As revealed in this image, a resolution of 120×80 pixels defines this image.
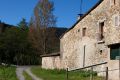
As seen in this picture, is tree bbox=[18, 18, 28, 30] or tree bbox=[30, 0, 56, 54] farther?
tree bbox=[18, 18, 28, 30]

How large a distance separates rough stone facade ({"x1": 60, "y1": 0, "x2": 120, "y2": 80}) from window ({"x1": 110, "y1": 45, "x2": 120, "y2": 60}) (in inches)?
16.5

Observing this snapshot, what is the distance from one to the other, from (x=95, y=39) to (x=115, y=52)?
8700mm

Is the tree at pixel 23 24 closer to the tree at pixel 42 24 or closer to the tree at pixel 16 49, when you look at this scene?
the tree at pixel 16 49

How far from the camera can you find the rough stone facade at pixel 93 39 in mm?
28875

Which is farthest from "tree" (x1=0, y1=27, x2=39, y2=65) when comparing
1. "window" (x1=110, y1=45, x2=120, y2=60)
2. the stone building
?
"window" (x1=110, y1=45, x2=120, y2=60)

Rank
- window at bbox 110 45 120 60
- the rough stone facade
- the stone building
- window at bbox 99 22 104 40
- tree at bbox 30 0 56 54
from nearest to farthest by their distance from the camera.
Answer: window at bbox 110 45 120 60 < the stone building < the rough stone facade < window at bbox 99 22 104 40 < tree at bbox 30 0 56 54

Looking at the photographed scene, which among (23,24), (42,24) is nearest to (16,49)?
(42,24)

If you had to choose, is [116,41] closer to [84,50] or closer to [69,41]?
[84,50]

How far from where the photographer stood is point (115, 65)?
82.1 ft

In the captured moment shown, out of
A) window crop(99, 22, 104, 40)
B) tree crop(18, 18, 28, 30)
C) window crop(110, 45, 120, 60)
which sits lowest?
window crop(110, 45, 120, 60)

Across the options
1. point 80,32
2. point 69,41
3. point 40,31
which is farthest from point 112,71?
point 40,31

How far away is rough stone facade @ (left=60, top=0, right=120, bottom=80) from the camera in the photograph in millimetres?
28875

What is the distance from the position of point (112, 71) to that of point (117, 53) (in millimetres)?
1364

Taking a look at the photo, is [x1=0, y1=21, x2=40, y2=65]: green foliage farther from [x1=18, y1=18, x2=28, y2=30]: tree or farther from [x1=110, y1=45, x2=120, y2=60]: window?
[x1=110, y1=45, x2=120, y2=60]: window
